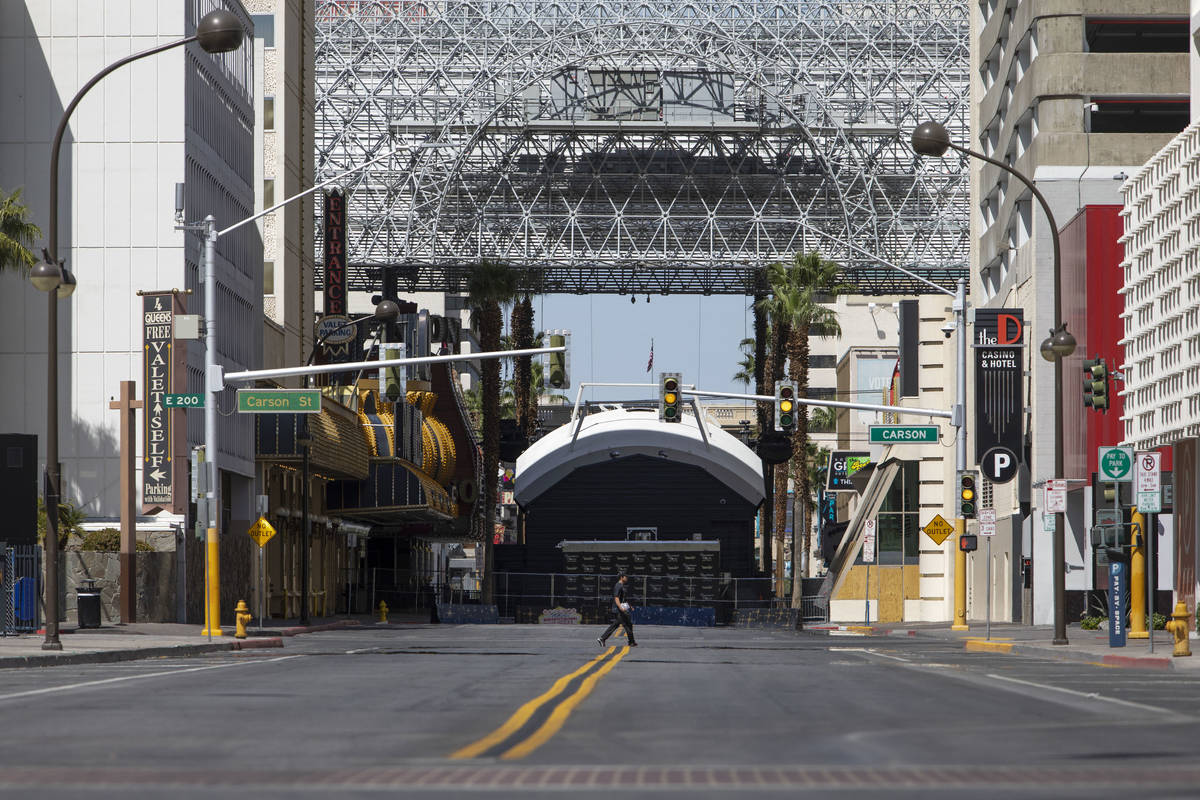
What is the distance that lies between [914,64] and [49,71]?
76.2m

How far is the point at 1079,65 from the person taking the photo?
59781 millimetres

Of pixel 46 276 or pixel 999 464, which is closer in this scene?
pixel 46 276

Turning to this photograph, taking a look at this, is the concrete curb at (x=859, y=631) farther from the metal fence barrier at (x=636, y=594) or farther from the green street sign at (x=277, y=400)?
the green street sign at (x=277, y=400)

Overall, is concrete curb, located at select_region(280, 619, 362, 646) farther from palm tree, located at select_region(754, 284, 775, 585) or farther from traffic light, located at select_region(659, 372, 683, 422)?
palm tree, located at select_region(754, 284, 775, 585)

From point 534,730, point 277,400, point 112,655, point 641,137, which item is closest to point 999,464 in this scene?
point 277,400

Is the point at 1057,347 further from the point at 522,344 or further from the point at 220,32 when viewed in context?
the point at 522,344

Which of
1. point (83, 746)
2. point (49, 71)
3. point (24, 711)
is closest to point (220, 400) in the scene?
point (49, 71)

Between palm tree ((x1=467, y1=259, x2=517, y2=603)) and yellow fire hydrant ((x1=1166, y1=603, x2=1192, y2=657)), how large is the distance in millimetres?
42596

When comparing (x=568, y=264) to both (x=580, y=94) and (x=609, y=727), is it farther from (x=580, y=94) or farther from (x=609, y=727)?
(x=609, y=727)

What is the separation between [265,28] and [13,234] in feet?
106

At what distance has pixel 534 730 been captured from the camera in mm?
14695

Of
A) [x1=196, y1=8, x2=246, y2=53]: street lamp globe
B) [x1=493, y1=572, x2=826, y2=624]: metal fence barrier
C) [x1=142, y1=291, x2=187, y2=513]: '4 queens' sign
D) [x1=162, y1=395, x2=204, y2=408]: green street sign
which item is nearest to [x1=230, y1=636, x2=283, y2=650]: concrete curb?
[x1=162, y1=395, x2=204, y2=408]: green street sign

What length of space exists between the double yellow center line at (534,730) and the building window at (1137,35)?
44446mm

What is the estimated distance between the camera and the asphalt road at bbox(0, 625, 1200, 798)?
11.0 meters
